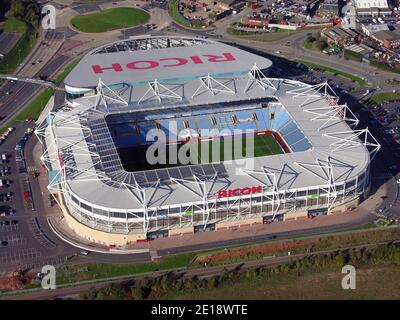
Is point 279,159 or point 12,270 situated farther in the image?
point 279,159

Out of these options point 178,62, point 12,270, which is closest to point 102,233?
point 12,270

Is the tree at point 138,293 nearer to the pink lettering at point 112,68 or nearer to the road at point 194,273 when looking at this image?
the road at point 194,273

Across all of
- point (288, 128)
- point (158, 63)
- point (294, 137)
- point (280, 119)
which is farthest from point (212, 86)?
point (294, 137)

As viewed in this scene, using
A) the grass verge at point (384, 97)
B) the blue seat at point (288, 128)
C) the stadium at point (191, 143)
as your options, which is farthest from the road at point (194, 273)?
the grass verge at point (384, 97)

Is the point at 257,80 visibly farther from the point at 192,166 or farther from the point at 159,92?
the point at 192,166

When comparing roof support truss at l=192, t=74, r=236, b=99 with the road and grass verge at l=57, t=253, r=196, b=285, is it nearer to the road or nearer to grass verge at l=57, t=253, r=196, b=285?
grass verge at l=57, t=253, r=196, b=285
